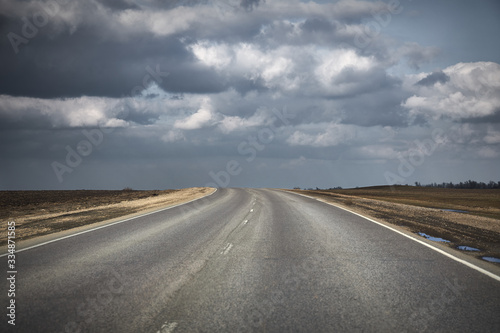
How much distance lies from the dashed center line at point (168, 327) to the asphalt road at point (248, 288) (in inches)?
0.5

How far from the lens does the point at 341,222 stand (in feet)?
Answer: 44.9

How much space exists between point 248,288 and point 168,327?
1.67 metres

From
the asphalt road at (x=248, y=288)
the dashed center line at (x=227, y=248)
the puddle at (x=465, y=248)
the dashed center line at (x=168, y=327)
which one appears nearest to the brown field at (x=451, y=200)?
the puddle at (x=465, y=248)

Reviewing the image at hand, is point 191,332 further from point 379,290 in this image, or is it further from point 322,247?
point 322,247

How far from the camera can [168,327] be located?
3.97 m

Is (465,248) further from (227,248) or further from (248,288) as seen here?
(248,288)

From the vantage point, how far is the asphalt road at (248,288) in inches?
162

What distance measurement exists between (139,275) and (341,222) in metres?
9.40

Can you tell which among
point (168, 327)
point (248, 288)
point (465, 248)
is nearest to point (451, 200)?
point (465, 248)

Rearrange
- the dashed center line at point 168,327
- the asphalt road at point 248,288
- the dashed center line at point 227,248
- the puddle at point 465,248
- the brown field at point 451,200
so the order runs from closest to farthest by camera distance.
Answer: the dashed center line at point 168,327 → the asphalt road at point 248,288 → the dashed center line at point 227,248 → the puddle at point 465,248 → the brown field at point 451,200

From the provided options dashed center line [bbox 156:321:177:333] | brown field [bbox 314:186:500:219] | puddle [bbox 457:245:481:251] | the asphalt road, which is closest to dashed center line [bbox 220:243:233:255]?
the asphalt road

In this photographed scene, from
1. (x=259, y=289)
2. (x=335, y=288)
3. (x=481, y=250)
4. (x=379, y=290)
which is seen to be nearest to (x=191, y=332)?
(x=259, y=289)

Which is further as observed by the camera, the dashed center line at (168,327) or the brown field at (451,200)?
the brown field at (451,200)

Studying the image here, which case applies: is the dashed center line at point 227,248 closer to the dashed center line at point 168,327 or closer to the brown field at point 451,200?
the dashed center line at point 168,327
